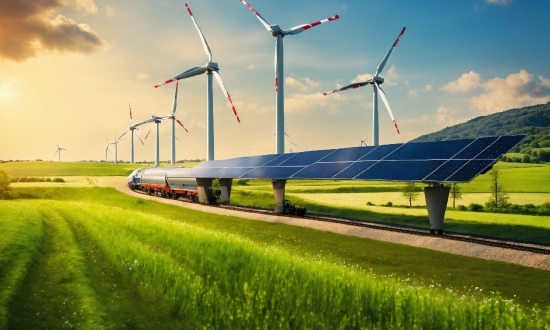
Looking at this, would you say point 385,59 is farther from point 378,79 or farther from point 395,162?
point 395,162

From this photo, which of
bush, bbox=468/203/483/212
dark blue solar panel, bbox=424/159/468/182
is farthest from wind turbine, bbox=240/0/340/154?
dark blue solar panel, bbox=424/159/468/182

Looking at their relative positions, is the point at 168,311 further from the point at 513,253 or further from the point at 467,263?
the point at 513,253

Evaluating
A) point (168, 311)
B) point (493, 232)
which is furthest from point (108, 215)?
point (493, 232)

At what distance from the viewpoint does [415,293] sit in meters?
16.2

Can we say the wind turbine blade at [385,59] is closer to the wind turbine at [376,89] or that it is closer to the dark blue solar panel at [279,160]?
the wind turbine at [376,89]

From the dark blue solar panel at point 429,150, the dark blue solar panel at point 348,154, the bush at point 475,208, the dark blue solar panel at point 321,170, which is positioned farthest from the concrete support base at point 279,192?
the bush at point 475,208

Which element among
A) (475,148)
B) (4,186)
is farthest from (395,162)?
(4,186)

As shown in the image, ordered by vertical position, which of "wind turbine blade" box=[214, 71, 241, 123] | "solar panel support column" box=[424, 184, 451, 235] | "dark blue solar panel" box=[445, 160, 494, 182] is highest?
"wind turbine blade" box=[214, 71, 241, 123]

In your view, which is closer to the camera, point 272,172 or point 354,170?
point 354,170

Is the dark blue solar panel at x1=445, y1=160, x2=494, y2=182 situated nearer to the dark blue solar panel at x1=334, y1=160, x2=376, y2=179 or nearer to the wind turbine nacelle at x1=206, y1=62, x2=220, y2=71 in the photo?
the dark blue solar panel at x1=334, y1=160, x2=376, y2=179

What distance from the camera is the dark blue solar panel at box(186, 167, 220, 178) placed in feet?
193

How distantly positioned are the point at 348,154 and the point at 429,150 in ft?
31.2

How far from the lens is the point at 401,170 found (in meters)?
33.3

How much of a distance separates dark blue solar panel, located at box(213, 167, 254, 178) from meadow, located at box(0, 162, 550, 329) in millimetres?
17140
